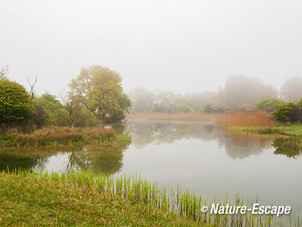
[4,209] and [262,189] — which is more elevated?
[4,209]

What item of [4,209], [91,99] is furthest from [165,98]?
[4,209]

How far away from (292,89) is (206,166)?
6471 cm

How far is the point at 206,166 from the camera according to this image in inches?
326

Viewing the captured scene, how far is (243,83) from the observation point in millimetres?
68062

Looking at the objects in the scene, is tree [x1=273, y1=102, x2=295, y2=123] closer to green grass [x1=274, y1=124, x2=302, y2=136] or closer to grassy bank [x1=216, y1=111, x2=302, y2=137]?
grassy bank [x1=216, y1=111, x2=302, y2=137]

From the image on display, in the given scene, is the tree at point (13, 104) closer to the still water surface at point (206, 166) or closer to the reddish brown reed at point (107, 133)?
the still water surface at point (206, 166)

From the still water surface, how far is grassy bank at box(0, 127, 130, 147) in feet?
3.61

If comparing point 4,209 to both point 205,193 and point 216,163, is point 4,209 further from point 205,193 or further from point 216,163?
point 216,163

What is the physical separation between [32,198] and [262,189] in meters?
6.54

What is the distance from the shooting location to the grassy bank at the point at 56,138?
11.3 m

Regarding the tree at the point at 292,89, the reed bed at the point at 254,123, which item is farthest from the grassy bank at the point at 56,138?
the tree at the point at 292,89

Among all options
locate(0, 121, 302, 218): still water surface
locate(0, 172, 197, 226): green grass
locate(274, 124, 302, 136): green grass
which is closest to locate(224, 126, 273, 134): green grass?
locate(274, 124, 302, 136): green grass

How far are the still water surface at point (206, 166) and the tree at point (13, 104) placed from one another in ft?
12.6

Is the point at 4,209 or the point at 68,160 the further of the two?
the point at 68,160
